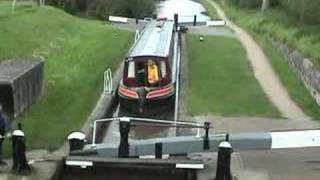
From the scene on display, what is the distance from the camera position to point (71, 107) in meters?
18.8

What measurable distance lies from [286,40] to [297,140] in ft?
61.4

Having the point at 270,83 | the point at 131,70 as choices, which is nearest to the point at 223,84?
the point at 270,83

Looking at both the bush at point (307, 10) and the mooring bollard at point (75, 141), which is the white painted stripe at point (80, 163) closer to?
the mooring bollard at point (75, 141)

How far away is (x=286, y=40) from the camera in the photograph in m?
31.7

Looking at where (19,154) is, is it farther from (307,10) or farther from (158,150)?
(307,10)

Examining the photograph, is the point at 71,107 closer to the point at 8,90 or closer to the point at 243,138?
the point at 8,90

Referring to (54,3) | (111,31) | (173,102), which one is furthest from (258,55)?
(54,3)

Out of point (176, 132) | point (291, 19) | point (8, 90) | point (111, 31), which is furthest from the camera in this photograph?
point (111, 31)

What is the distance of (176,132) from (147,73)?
3.52m

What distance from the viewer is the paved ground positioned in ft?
66.3

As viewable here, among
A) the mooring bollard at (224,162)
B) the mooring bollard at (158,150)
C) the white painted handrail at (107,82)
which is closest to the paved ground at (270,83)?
the white painted handrail at (107,82)

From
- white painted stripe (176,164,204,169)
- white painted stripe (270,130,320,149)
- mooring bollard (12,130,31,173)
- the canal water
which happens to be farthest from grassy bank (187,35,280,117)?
the canal water

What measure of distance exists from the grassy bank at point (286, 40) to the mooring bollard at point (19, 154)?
31.6 feet

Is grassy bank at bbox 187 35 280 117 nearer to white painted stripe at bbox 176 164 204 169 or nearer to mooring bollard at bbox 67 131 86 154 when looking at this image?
mooring bollard at bbox 67 131 86 154
